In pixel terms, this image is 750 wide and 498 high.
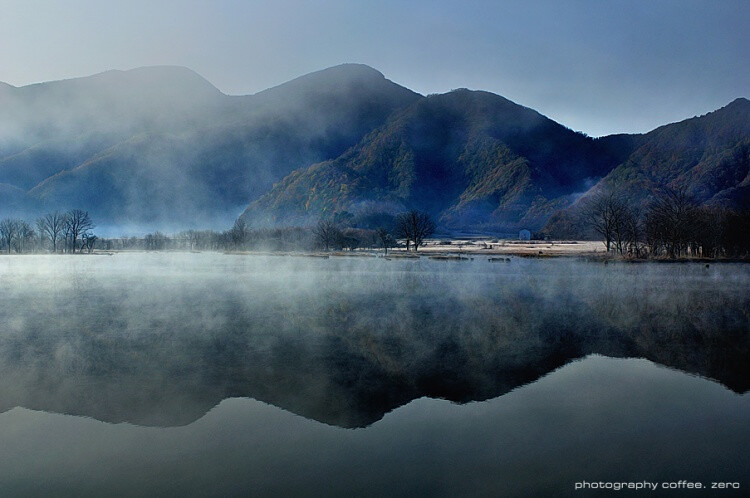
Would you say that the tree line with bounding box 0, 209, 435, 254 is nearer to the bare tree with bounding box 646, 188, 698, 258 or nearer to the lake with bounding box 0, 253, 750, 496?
the bare tree with bounding box 646, 188, 698, 258

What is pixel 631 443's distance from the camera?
909 cm

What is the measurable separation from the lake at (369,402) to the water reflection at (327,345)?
86 mm

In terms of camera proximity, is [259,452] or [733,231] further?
[733,231]

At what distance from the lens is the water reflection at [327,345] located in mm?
11695

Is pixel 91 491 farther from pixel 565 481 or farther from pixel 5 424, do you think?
pixel 565 481

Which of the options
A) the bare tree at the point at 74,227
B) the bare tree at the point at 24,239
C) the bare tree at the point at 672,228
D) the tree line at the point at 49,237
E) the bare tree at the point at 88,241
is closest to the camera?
the bare tree at the point at 672,228

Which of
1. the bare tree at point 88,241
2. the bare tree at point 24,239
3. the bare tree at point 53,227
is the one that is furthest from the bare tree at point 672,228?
the bare tree at point 24,239

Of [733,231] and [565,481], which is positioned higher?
[733,231]

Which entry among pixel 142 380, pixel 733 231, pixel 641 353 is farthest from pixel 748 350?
pixel 733 231

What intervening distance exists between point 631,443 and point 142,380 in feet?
34.0

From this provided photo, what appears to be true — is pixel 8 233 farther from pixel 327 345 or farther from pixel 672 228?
pixel 327 345

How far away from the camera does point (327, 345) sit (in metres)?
16.7

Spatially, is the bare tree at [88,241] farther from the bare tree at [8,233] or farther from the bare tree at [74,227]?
the bare tree at [8,233]

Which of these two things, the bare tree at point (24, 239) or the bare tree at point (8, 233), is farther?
the bare tree at point (8, 233)
